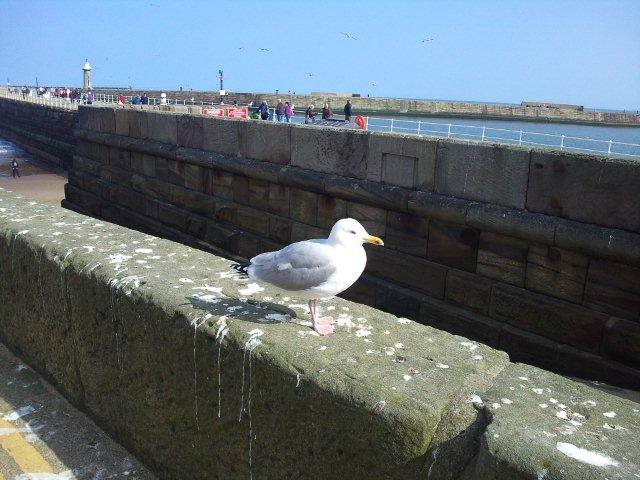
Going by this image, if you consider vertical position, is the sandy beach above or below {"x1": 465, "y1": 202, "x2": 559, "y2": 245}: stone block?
below

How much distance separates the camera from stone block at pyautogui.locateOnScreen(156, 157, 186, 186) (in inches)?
486

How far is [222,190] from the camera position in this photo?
11258 millimetres

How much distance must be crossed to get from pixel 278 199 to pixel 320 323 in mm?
7258

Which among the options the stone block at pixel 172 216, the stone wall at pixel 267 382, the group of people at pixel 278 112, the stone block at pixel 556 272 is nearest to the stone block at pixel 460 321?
the stone block at pixel 556 272

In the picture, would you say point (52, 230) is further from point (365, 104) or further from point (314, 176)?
point (365, 104)

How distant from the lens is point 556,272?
6.31 m

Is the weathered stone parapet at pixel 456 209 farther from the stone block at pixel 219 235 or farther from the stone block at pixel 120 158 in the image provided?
the stone block at pixel 120 158

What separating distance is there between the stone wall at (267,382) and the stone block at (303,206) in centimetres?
524

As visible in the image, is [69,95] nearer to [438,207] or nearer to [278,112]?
[278,112]

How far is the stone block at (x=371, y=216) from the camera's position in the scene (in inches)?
321

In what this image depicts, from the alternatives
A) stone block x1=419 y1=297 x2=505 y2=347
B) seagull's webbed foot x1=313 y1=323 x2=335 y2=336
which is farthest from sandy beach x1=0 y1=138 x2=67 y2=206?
seagull's webbed foot x1=313 y1=323 x2=335 y2=336

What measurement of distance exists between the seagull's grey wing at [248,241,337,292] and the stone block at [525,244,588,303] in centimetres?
409

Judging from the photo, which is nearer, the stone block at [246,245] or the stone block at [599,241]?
the stone block at [599,241]

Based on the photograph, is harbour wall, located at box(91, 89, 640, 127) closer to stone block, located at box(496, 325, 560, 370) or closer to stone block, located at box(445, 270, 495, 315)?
stone block, located at box(445, 270, 495, 315)
